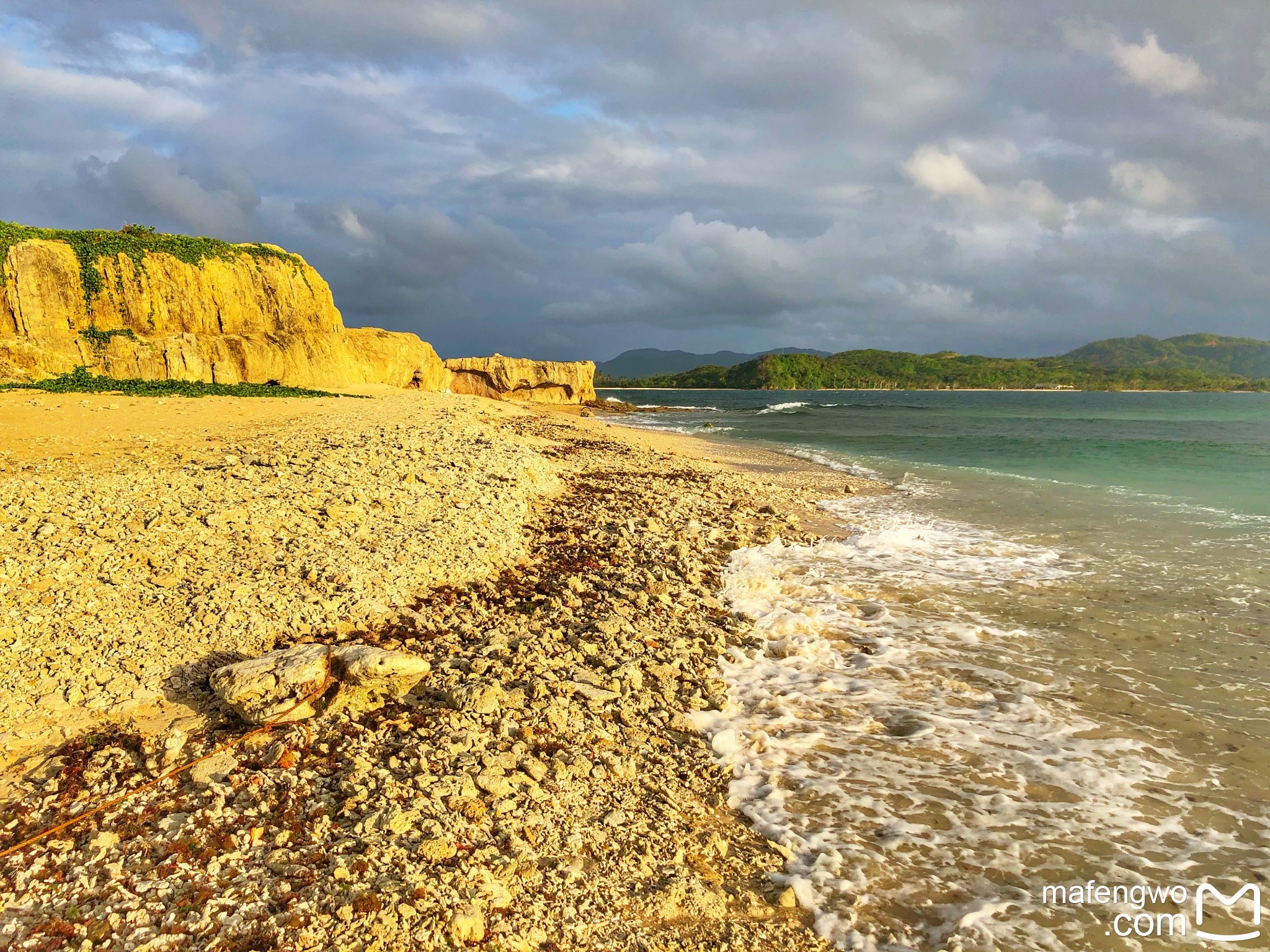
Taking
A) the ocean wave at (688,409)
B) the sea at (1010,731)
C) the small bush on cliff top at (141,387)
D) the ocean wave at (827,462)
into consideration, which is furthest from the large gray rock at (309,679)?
the ocean wave at (688,409)

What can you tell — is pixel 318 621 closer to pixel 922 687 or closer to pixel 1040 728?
pixel 922 687

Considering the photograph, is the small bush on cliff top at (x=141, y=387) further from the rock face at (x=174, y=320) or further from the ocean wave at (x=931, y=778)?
the ocean wave at (x=931, y=778)

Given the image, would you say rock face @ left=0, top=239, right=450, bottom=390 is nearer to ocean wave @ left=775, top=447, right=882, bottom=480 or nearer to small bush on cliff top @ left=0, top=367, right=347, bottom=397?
small bush on cliff top @ left=0, top=367, right=347, bottom=397

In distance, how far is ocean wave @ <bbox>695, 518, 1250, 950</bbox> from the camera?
11.7ft

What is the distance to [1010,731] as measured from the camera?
531 centimetres

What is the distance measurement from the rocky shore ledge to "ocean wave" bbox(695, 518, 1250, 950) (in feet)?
1.30

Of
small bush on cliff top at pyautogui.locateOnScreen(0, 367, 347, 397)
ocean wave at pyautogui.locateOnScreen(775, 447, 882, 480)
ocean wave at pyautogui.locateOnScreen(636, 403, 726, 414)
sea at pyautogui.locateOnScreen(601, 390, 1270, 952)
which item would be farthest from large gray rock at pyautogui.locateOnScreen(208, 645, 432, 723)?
ocean wave at pyautogui.locateOnScreen(636, 403, 726, 414)

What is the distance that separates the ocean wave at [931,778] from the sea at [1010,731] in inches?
0.7

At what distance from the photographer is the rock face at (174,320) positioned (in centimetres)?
2095

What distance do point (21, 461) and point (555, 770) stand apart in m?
10.2

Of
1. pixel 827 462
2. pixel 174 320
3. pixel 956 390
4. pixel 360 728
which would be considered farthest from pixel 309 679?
pixel 956 390

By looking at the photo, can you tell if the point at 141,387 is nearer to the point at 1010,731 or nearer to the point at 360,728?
the point at 360,728

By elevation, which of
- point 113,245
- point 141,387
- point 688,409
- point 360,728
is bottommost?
point 360,728

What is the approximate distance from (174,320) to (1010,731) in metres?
29.5
